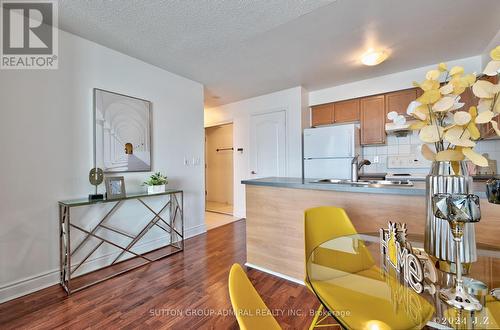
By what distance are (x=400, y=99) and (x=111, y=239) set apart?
434 centimetres

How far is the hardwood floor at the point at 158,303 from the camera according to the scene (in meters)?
1.52

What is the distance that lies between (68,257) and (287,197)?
6.70 ft

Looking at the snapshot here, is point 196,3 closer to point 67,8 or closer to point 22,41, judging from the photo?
point 67,8

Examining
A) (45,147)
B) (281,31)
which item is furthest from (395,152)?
(45,147)

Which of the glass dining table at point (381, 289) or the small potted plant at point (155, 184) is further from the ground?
the small potted plant at point (155, 184)

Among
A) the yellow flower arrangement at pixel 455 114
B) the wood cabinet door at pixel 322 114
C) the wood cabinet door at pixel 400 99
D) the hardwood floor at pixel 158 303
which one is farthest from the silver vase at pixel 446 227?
the wood cabinet door at pixel 322 114

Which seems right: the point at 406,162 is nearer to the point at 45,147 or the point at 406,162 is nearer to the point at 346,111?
the point at 346,111

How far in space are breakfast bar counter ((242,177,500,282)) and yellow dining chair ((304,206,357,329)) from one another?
269 mm

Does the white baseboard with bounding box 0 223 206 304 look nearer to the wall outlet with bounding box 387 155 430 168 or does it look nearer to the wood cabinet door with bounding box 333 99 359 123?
the wood cabinet door with bounding box 333 99 359 123

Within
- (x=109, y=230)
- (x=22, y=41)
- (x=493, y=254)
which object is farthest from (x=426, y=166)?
(x=22, y=41)

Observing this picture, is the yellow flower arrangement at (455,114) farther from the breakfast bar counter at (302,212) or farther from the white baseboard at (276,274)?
the white baseboard at (276,274)

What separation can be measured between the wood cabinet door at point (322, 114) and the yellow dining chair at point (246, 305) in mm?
3640

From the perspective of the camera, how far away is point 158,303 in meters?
1.73

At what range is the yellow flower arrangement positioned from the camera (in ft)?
2.57
